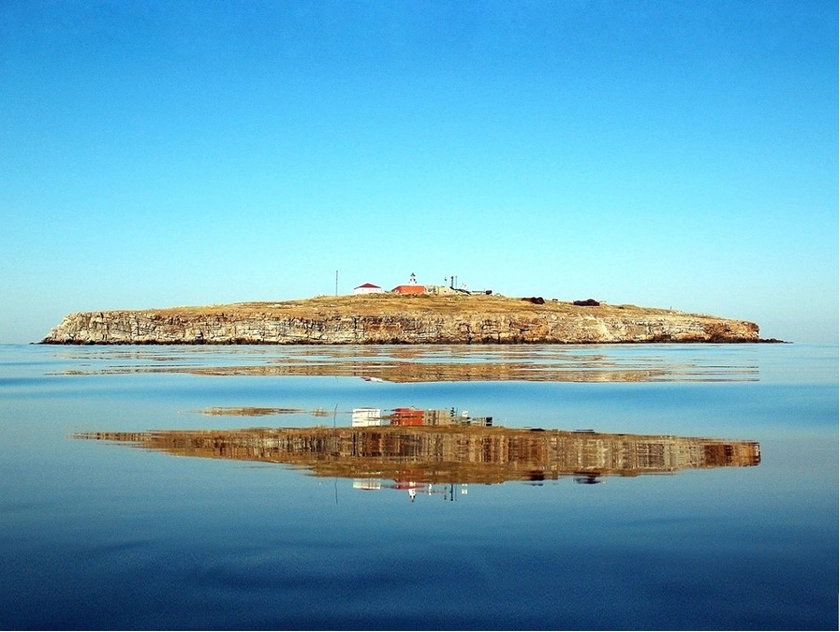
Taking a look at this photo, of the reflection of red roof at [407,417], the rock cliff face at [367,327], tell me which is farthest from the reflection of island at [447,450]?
the rock cliff face at [367,327]

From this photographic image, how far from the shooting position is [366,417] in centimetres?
1541

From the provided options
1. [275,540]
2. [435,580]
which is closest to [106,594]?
[275,540]

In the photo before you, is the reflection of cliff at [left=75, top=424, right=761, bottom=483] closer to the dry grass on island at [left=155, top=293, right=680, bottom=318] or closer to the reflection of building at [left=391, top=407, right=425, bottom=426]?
the reflection of building at [left=391, top=407, right=425, bottom=426]

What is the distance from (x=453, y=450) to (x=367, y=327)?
10972cm

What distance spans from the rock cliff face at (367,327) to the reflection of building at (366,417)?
10101 centimetres

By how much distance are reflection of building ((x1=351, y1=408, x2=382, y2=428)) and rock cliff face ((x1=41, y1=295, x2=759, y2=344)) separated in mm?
101012

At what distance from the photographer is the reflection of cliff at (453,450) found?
9.48 metres

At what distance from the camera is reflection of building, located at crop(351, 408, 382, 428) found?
47.1 ft

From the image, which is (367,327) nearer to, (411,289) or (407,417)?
(411,289)

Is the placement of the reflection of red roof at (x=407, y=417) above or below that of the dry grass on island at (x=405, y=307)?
below

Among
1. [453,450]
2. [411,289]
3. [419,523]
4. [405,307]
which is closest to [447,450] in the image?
[453,450]

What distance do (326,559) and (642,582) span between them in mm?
2359

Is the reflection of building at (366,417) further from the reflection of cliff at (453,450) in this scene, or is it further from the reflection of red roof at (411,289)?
the reflection of red roof at (411,289)

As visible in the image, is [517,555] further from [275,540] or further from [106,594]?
[106,594]
